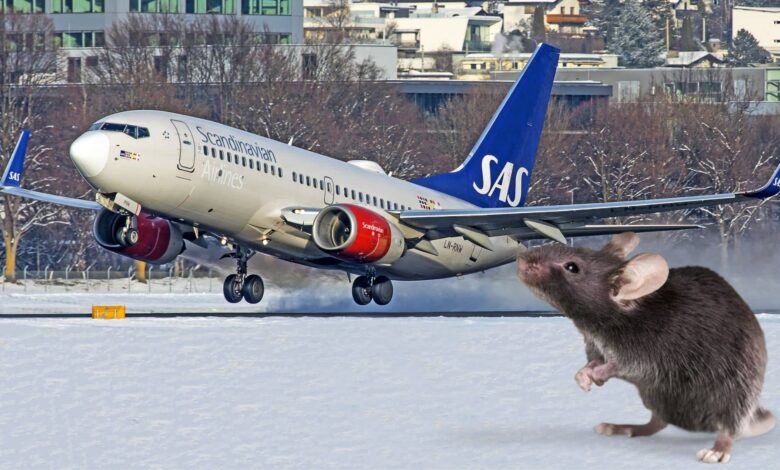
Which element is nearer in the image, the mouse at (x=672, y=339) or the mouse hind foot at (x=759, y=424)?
the mouse at (x=672, y=339)

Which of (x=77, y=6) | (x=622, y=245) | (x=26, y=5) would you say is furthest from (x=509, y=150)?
(x=77, y=6)

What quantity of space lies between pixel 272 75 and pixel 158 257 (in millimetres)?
66424

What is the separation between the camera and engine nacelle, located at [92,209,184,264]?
4088cm

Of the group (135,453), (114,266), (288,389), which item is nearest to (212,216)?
(288,389)

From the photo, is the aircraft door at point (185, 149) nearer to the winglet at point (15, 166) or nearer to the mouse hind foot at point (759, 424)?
the winglet at point (15, 166)

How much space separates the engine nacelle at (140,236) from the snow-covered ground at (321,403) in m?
7.63

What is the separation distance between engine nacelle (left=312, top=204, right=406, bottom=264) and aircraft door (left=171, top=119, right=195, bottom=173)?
12.3ft

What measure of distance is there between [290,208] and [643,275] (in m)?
25.7

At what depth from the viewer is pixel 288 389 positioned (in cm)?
2303

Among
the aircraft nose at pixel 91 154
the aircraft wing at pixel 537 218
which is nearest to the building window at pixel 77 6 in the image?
the aircraft wing at pixel 537 218

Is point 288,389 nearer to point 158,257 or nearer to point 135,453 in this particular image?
point 135,453

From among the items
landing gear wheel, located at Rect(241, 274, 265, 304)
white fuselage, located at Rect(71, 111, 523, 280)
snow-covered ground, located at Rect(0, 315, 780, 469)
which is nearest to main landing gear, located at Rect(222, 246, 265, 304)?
landing gear wheel, located at Rect(241, 274, 265, 304)

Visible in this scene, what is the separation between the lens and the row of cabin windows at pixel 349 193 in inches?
1618

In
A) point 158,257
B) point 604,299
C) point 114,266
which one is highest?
point 604,299
